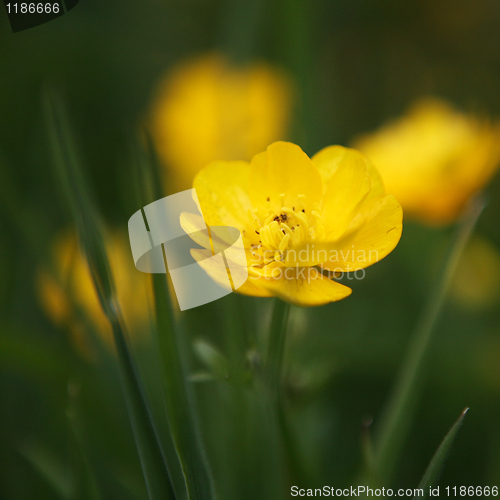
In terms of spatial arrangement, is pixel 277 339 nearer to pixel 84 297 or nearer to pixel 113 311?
pixel 113 311

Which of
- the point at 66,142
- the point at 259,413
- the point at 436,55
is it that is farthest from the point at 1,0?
the point at 436,55

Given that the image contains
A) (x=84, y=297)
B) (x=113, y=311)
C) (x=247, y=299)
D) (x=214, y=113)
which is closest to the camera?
(x=113, y=311)

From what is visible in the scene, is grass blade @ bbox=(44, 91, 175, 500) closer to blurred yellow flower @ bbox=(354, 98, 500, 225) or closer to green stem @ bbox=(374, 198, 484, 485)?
green stem @ bbox=(374, 198, 484, 485)

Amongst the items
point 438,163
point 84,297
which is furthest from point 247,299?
point 438,163

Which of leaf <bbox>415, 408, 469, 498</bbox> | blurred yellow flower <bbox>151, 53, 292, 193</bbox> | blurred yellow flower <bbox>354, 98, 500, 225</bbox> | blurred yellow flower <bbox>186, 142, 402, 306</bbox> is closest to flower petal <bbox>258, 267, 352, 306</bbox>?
blurred yellow flower <bbox>186, 142, 402, 306</bbox>

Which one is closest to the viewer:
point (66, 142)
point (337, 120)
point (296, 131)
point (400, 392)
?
point (66, 142)

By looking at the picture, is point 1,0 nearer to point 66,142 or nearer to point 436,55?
point 66,142

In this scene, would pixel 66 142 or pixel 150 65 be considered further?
pixel 150 65
